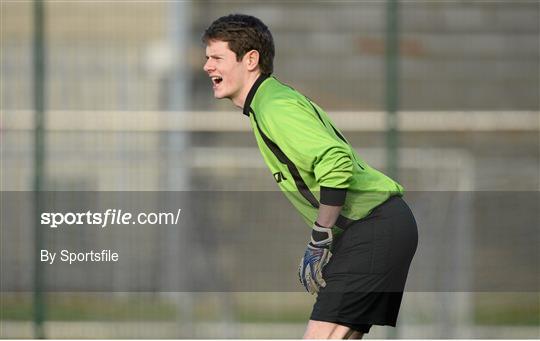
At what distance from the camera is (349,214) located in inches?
173

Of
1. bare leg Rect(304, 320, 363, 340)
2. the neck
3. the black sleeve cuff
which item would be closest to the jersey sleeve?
the black sleeve cuff

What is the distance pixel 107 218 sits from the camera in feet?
23.1

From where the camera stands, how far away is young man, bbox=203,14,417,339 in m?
4.25

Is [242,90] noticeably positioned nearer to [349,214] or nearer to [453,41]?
[349,214]

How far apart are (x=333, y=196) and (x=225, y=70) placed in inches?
26.2

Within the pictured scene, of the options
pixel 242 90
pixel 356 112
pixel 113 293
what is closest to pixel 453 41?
pixel 356 112

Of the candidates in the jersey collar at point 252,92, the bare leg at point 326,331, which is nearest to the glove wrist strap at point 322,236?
the bare leg at point 326,331

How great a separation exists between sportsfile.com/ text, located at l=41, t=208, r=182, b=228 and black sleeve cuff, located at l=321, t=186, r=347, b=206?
9.29 ft

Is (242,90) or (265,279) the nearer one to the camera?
(242,90)

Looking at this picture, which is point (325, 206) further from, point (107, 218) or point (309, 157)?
point (107, 218)

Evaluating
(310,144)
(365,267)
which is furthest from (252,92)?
(365,267)

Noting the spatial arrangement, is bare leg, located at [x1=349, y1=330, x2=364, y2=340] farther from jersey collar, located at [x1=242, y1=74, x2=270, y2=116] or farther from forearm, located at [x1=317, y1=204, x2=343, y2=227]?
jersey collar, located at [x1=242, y1=74, x2=270, y2=116]

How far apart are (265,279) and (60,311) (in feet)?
3.66

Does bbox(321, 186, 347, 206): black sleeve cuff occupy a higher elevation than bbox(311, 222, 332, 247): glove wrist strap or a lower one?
higher
